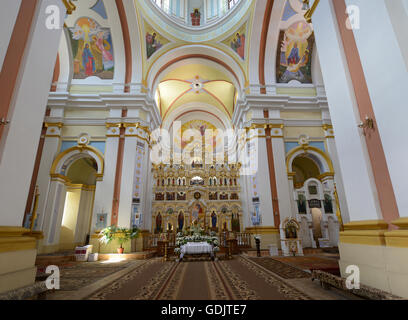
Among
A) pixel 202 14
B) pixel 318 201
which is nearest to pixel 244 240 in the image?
pixel 318 201

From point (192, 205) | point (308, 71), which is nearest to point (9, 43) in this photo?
point (192, 205)

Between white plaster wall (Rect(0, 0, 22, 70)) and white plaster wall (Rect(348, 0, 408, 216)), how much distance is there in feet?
14.2

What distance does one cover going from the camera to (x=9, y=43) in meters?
2.60

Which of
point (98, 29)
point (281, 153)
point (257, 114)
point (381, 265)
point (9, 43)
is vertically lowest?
point (381, 265)

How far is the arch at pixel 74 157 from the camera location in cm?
901

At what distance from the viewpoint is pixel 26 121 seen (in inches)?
108

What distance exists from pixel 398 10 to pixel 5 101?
4.52 meters

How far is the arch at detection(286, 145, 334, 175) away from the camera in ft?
31.6

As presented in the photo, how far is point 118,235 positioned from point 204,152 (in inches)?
378

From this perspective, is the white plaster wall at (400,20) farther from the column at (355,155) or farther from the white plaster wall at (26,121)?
the white plaster wall at (26,121)

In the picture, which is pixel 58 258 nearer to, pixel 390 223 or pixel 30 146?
pixel 30 146

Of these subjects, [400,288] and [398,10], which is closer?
[400,288]

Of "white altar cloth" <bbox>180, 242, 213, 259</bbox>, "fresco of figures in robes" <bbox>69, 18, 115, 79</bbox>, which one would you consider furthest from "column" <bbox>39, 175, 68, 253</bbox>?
"white altar cloth" <bbox>180, 242, 213, 259</bbox>

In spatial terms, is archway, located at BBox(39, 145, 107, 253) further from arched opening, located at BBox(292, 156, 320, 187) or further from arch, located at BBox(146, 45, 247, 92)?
arched opening, located at BBox(292, 156, 320, 187)
